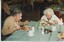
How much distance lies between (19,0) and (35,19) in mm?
233

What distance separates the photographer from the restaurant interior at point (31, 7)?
4.89 feet

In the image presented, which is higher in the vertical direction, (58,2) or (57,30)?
(58,2)

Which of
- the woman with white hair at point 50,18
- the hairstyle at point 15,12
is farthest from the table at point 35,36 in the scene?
the hairstyle at point 15,12

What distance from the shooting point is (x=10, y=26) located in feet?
4.92

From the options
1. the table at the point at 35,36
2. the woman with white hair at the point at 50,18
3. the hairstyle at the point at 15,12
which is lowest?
the table at the point at 35,36

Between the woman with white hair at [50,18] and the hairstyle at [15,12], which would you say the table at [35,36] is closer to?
the woman with white hair at [50,18]

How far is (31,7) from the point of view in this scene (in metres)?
1.49

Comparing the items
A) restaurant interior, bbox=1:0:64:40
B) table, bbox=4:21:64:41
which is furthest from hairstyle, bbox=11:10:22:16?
table, bbox=4:21:64:41

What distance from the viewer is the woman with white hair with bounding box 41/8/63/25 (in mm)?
1493

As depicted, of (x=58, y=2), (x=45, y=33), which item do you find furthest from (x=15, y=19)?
(x=58, y=2)

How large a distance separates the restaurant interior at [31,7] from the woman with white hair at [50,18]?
0.03m

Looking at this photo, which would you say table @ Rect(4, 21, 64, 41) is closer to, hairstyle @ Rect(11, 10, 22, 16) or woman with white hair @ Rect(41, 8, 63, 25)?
woman with white hair @ Rect(41, 8, 63, 25)

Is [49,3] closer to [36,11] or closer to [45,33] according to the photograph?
[36,11]

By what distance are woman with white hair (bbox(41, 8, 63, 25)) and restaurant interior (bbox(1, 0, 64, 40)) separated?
0.09ft
